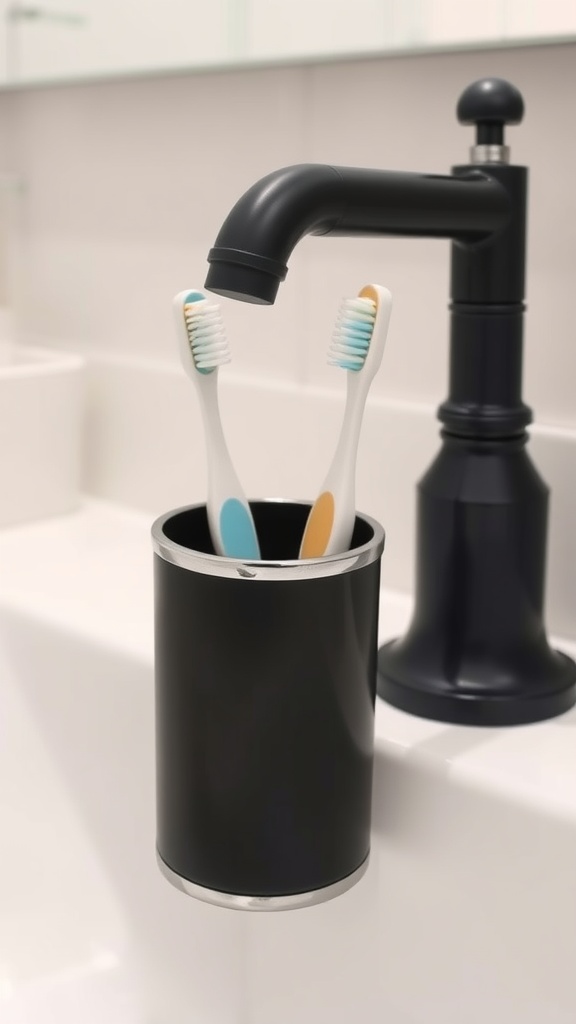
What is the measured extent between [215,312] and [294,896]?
0.63 feet

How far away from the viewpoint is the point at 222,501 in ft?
1.38

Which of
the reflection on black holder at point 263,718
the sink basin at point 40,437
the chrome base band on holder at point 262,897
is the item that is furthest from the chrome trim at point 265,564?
the sink basin at point 40,437

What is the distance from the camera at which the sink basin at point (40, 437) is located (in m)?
0.72

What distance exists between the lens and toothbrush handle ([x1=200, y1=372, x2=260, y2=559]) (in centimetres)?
42

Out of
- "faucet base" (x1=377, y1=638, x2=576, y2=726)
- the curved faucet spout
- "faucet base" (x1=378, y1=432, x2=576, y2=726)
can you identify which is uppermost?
the curved faucet spout

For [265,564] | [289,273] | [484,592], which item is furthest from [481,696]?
[289,273]

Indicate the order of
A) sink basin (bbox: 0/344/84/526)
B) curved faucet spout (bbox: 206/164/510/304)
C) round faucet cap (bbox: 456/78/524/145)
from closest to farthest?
1. curved faucet spout (bbox: 206/164/510/304)
2. round faucet cap (bbox: 456/78/524/145)
3. sink basin (bbox: 0/344/84/526)

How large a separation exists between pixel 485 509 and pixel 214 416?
0.11 meters

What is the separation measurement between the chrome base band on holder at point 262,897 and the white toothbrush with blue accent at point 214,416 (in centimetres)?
11

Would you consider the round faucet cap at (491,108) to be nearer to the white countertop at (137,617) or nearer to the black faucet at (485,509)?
the black faucet at (485,509)

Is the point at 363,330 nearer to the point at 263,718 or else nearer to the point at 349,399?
the point at 349,399

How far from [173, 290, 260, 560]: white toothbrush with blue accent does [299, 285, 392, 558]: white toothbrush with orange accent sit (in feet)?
0.08

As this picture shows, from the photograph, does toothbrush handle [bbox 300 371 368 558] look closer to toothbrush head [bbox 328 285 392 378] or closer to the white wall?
toothbrush head [bbox 328 285 392 378]

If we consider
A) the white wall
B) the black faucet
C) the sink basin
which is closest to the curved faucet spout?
the black faucet
